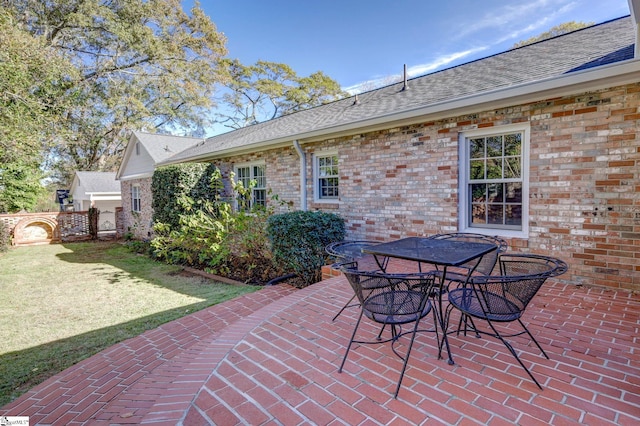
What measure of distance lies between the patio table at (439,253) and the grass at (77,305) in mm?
3902

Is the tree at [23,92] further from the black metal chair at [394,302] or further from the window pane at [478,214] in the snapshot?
the window pane at [478,214]

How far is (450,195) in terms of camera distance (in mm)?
5391

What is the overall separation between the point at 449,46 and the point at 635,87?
12307 mm

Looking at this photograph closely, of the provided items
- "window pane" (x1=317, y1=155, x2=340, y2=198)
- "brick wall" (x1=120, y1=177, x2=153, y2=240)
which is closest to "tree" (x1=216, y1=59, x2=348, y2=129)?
"brick wall" (x1=120, y1=177, x2=153, y2=240)

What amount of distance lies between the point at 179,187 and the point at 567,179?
944 centimetres

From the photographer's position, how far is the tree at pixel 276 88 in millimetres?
24969

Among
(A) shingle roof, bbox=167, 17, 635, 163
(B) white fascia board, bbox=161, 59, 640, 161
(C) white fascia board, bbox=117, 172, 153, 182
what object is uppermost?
(A) shingle roof, bbox=167, 17, 635, 163

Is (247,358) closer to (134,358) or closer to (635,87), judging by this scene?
(134,358)

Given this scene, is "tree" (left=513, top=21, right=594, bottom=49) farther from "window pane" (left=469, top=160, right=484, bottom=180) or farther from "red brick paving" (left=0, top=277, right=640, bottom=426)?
"red brick paving" (left=0, top=277, right=640, bottom=426)

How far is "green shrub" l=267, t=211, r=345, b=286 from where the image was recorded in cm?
611

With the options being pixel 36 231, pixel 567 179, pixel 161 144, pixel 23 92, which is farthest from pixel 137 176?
pixel 567 179

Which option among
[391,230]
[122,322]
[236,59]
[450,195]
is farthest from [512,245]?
[236,59]

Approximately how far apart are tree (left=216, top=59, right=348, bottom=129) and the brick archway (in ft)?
47.9

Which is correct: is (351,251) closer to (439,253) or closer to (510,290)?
(439,253)
